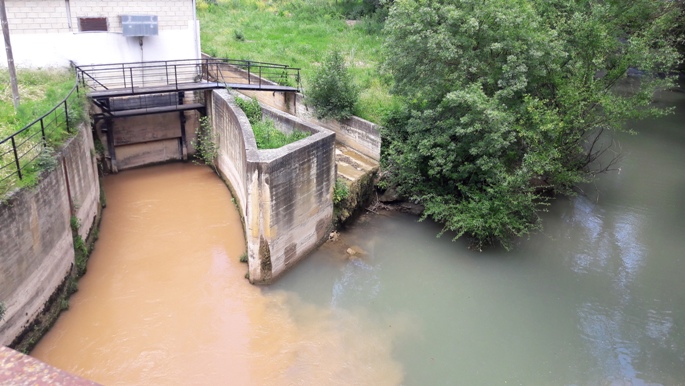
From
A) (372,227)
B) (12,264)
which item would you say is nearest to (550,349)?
(372,227)

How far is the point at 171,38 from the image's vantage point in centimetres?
1767

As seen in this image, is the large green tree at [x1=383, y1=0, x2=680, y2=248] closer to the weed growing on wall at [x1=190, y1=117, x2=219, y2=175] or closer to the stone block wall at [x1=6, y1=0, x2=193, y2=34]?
the weed growing on wall at [x1=190, y1=117, x2=219, y2=175]

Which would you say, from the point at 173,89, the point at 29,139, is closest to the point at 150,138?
the point at 173,89

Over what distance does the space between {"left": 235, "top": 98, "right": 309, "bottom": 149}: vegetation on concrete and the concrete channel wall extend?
1.01 feet

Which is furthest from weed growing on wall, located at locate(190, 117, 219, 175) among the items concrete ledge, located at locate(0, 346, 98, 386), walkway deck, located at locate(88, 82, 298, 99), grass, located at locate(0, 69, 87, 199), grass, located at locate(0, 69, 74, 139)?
concrete ledge, located at locate(0, 346, 98, 386)

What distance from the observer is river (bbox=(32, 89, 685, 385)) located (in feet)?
31.2

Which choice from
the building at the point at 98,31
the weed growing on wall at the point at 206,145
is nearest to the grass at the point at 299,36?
the weed growing on wall at the point at 206,145

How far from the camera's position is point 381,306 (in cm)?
1123

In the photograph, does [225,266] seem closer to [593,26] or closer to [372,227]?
[372,227]

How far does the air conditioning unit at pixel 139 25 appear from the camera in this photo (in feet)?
54.2

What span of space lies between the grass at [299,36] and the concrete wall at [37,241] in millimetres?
8813

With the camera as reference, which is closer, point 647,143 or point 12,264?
point 12,264

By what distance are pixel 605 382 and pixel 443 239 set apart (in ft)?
17.6

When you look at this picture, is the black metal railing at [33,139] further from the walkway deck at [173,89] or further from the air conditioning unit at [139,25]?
the air conditioning unit at [139,25]
